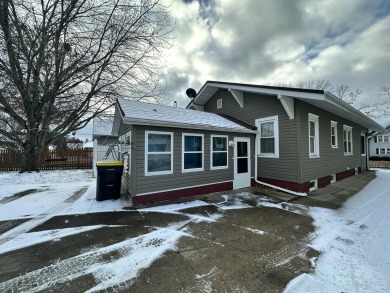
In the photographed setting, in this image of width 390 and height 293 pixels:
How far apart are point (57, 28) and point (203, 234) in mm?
12024

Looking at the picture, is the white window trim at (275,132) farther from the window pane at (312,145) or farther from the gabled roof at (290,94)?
the window pane at (312,145)

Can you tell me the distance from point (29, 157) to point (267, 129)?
14371 mm

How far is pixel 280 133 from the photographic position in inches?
287

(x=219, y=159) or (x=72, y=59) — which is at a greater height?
(x=72, y=59)

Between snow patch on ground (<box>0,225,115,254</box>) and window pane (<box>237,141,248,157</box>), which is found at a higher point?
window pane (<box>237,141,248,157</box>)

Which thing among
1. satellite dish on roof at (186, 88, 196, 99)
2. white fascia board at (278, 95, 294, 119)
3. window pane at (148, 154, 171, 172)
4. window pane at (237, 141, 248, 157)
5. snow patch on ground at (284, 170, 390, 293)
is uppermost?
satellite dish on roof at (186, 88, 196, 99)

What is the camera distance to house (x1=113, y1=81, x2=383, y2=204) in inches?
222

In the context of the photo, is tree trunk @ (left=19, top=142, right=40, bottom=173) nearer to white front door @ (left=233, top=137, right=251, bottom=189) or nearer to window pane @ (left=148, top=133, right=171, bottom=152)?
window pane @ (left=148, top=133, right=171, bottom=152)

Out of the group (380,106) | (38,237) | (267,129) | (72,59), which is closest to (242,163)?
(267,129)

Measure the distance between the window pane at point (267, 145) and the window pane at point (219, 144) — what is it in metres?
1.91

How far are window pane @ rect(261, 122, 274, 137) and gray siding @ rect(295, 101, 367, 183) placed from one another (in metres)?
1.15

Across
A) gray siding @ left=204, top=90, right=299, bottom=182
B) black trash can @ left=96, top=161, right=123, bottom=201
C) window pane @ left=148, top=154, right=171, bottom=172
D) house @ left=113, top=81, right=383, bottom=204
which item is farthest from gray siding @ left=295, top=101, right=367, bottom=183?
black trash can @ left=96, top=161, right=123, bottom=201

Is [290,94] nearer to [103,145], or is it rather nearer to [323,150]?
[323,150]

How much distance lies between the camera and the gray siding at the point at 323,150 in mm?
6918
